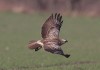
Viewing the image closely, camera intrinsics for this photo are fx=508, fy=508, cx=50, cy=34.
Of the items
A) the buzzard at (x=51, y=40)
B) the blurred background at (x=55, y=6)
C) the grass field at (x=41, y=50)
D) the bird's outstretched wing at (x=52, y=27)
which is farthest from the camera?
the blurred background at (x=55, y=6)

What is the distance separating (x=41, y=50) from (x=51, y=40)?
6.77 metres

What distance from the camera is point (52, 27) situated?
42.2 feet

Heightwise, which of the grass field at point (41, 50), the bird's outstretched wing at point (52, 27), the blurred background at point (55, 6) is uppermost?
the blurred background at point (55, 6)

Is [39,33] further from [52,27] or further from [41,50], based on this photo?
[52,27]

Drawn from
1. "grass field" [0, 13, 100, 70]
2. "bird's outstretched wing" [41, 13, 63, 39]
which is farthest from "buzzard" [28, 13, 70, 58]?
"grass field" [0, 13, 100, 70]

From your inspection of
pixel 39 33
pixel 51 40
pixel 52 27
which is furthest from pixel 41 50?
pixel 39 33

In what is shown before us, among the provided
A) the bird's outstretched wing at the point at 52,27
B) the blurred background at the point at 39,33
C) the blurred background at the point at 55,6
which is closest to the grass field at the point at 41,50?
the blurred background at the point at 39,33

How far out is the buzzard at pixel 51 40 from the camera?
11360 mm

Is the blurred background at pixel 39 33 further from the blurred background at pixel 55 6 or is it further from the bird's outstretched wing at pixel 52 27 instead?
the bird's outstretched wing at pixel 52 27

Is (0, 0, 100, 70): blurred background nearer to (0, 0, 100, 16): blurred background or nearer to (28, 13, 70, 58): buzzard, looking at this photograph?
(0, 0, 100, 16): blurred background

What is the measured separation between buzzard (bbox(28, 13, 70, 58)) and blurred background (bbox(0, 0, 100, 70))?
125cm

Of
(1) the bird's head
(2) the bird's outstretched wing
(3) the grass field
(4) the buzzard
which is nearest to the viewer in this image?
(4) the buzzard

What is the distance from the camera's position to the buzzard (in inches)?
447

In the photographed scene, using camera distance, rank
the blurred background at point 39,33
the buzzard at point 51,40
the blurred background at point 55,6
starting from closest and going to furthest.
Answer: the buzzard at point 51,40, the blurred background at point 39,33, the blurred background at point 55,6
